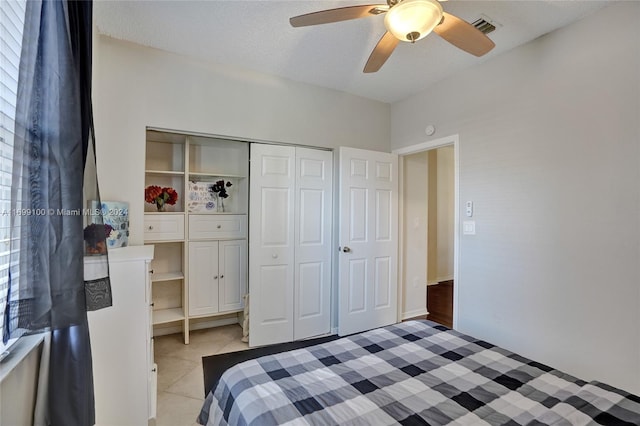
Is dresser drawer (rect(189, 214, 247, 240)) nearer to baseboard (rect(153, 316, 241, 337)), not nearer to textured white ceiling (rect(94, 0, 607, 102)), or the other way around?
baseboard (rect(153, 316, 241, 337))

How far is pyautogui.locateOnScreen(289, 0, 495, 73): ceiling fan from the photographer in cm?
137

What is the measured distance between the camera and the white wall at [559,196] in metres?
1.83

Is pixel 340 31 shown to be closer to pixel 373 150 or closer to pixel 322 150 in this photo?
pixel 322 150

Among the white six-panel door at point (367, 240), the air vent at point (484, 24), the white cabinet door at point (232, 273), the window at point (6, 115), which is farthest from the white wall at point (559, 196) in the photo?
the window at point (6, 115)

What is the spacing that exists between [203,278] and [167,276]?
35 centimetres

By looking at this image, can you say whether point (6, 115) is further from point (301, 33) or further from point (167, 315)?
point (167, 315)

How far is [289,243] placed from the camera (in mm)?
3041

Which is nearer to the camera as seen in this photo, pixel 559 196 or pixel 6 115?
pixel 6 115

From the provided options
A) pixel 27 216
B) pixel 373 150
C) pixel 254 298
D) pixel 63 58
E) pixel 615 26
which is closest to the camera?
pixel 27 216

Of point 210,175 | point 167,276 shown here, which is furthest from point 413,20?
point 167,276

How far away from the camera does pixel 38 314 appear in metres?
0.95

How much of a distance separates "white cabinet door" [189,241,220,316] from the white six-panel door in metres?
1.37

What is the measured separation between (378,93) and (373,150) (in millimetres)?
626

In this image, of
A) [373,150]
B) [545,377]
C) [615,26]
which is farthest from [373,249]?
[615,26]
